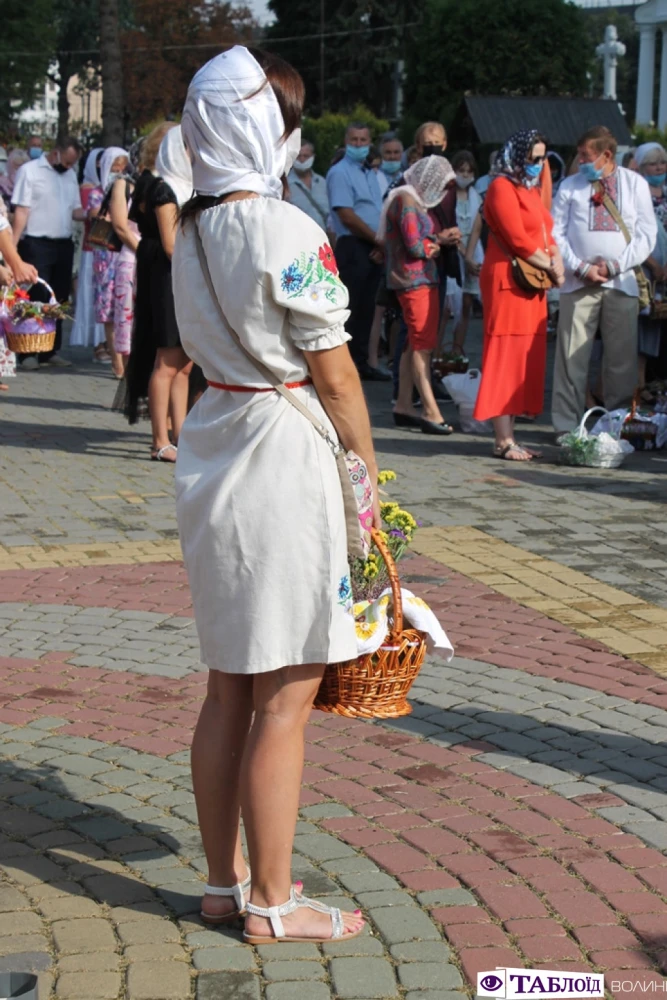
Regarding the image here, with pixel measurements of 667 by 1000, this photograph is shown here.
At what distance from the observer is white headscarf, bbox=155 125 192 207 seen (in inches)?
337

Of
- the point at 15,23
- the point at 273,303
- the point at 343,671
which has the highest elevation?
the point at 15,23

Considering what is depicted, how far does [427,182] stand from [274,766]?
756 centimetres

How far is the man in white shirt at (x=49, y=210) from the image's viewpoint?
14.2 metres

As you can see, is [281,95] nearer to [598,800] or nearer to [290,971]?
[290,971]

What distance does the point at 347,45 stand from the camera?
63.2 metres

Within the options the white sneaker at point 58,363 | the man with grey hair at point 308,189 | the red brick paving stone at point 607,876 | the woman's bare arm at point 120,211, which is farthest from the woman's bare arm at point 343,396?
the white sneaker at point 58,363

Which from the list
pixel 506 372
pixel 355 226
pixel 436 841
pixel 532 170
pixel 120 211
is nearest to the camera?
pixel 436 841

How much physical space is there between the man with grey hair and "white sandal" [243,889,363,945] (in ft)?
33.6

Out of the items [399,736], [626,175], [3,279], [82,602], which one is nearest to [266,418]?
[399,736]

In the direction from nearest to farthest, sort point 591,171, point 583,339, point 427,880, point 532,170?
point 427,880, point 532,170, point 591,171, point 583,339

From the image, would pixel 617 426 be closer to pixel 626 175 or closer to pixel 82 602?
pixel 626 175

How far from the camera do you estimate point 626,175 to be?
995cm

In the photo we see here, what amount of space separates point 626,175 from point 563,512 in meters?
2.93

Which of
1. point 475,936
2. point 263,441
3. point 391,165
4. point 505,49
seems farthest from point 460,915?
point 505,49
